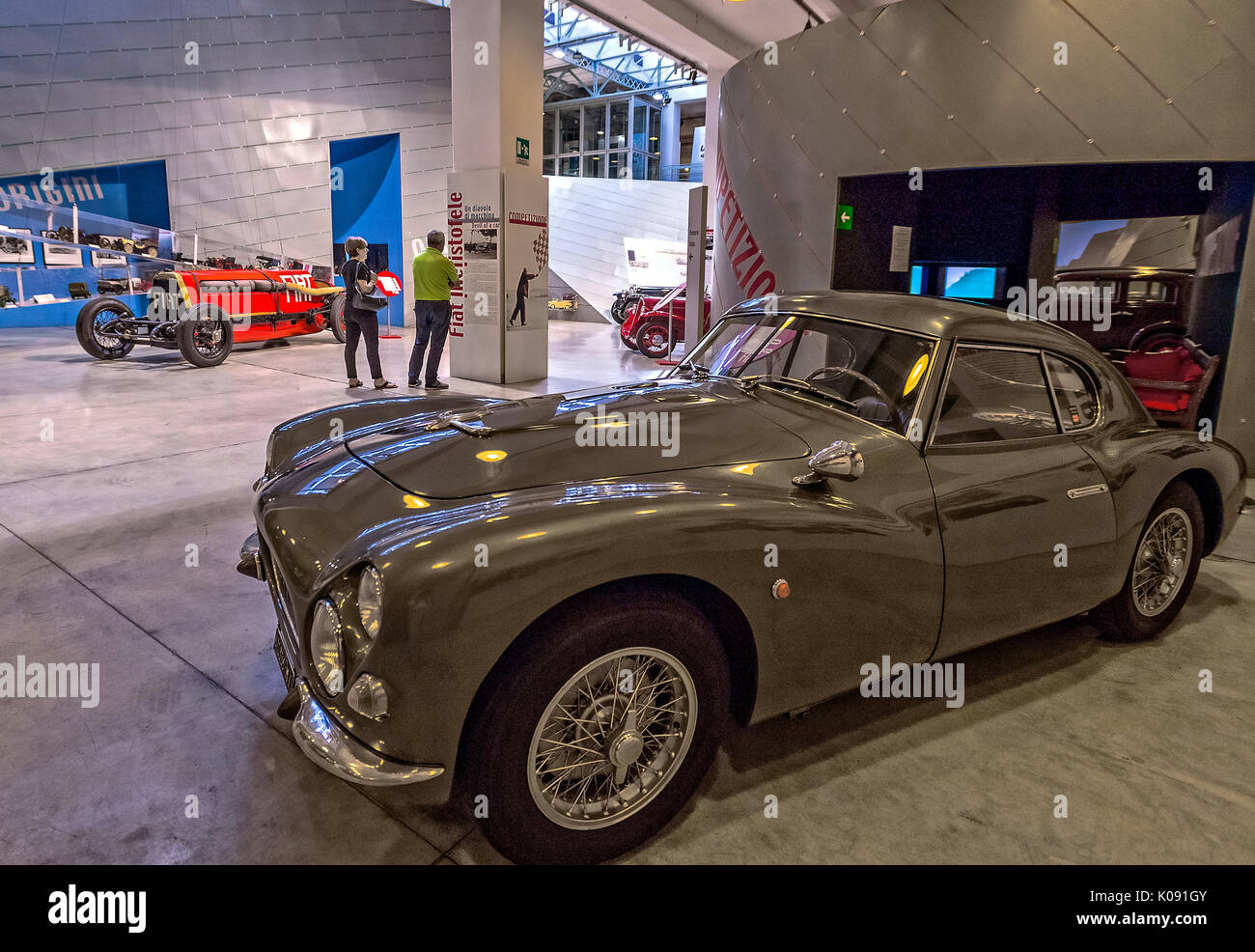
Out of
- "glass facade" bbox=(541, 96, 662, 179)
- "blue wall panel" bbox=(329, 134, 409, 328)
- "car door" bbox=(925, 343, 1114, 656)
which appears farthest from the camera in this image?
"glass facade" bbox=(541, 96, 662, 179)

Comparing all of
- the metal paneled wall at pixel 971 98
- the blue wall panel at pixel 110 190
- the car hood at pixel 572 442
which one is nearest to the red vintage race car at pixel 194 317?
the blue wall panel at pixel 110 190

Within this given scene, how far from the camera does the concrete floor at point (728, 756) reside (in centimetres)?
202

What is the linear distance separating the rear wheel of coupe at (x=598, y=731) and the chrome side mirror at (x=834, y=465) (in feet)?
1.83

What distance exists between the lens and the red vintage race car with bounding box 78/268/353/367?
Answer: 10.1m

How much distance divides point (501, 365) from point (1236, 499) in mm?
7635

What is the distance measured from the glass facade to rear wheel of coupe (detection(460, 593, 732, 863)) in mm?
26501

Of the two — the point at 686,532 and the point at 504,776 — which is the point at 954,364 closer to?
the point at 686,532

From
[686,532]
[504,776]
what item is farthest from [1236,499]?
[504,776]

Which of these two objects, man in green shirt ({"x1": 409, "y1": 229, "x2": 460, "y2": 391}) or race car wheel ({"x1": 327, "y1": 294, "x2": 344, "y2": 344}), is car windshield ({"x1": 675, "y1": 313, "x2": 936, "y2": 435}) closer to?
man in green shirt ({"x1": 409, "y1": 229, "x2": 460, "y2": 391})
